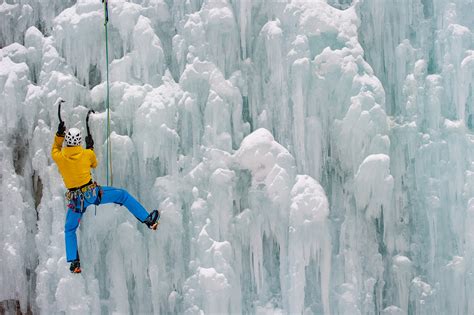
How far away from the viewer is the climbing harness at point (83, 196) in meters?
4.97

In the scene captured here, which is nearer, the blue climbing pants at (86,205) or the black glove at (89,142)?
the blue climbing pants at (86,205)

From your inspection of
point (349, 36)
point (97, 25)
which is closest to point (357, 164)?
point (349, 36)

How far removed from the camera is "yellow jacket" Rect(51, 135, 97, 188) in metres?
4.94

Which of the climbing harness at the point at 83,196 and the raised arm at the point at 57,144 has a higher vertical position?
the raised arm at the point at 57,144

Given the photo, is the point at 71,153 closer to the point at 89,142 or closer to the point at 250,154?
the point at 89,142

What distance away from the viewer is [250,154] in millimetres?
5520

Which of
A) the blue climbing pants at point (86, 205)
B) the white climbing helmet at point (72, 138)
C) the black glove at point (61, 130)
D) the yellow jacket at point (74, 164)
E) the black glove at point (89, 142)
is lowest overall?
the blue climbing pants at point (86, 205)

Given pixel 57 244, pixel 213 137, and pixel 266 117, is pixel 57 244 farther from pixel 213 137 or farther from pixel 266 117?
pixel 266 117

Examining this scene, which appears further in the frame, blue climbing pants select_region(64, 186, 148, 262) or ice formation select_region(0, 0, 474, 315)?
ice formation select_region(0, 0, 474, 315)

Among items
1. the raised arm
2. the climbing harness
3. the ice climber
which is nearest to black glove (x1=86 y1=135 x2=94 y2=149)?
the ice climber

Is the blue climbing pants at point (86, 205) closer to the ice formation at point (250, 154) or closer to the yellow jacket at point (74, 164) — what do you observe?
the yellow jacket at point (74, 164)

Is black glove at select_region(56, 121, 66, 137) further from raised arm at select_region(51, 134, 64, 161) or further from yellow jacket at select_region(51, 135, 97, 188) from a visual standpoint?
yellow jacket at select_region(51, 135, 97, 188)

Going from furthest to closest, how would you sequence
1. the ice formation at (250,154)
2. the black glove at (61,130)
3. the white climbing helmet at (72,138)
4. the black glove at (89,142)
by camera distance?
the ice formation at (250,154)
the black glove at (89,142)
the black glove at (61,130)
the white climbing helmet at (72,138)

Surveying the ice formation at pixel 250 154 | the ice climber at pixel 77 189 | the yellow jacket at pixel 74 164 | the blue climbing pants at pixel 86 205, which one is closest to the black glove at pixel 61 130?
the ice climber at pixel 77 189
